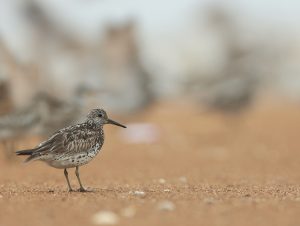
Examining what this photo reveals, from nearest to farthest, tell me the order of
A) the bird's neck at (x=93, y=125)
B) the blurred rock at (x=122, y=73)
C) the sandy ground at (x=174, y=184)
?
the sandy ground at (x=174, y=184) < the bird's neck at (x=93, y=125) < the blurred rock at (x=122, y=73)

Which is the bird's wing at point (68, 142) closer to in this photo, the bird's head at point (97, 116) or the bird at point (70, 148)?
the bird at point (70, 148)

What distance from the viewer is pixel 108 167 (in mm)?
13414

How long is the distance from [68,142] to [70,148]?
0.08 metres

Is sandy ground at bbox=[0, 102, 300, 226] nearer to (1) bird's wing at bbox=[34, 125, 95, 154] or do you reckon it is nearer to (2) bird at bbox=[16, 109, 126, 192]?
(2) bird at bbox=[16, 109, 126, 192]

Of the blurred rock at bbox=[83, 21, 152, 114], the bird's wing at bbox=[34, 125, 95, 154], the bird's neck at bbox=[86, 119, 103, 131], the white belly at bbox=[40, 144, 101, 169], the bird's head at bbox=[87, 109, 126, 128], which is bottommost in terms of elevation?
the white belly at bbox=[40, 144, 101, 169]

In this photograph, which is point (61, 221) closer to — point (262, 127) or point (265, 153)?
point (265, 153)

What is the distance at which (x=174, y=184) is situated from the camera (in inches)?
370

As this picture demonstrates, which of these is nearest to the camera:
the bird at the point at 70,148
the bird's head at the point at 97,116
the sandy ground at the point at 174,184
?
the sandy ground at the point at 174,184

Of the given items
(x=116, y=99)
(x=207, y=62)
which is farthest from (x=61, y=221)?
(x=207, y=62)

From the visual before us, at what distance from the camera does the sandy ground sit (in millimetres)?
5980

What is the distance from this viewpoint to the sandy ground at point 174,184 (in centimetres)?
598

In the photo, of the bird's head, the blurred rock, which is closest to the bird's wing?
the bird's head

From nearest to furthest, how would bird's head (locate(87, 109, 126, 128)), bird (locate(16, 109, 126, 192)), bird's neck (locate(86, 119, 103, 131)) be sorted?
1. bird (locate(16, 109, 126, 192))
2. bird's neck (locate(86, 119, 103, 131))
3. bird's head (locate(87, 109, 126, 128))

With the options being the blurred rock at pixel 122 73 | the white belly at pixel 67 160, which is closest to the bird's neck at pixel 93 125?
the white belly at pixel 67 160
